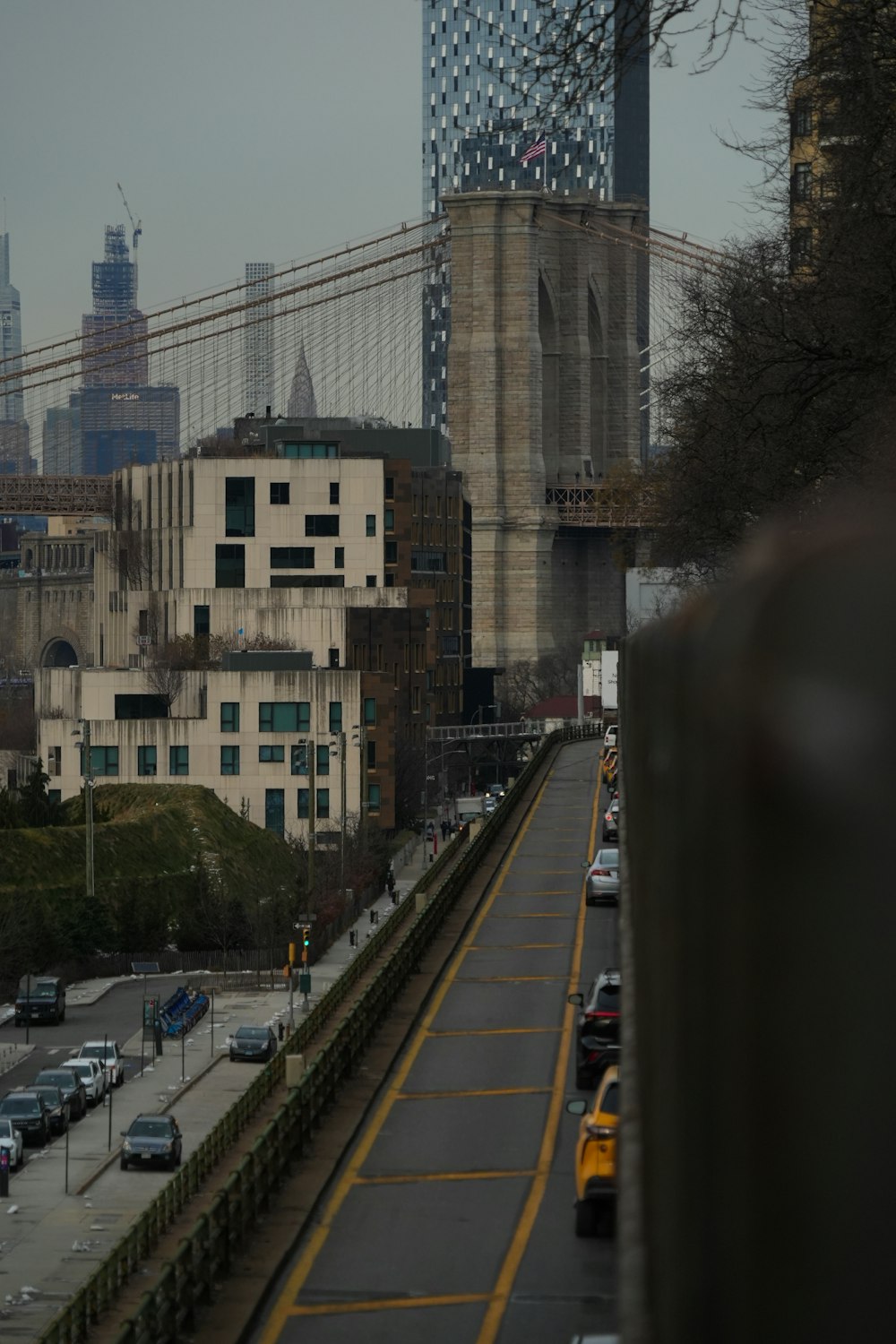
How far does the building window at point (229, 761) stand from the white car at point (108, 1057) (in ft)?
69.8

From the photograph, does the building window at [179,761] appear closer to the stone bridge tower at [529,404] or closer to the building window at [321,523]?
the building window at [321,523]

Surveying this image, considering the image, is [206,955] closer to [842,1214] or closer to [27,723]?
[27,723]

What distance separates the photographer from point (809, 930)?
1759mm

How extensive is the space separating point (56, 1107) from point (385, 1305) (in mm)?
30343

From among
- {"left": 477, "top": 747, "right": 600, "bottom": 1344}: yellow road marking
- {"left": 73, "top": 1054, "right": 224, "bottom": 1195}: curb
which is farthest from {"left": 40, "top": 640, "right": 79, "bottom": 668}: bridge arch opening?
{"left": 477, "top": 747, "right": 600, "bottom": 1344}: yellow road marking

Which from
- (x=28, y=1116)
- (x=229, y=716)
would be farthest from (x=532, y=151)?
(x=28, y=1116)

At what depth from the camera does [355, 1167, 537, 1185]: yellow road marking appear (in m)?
15.8

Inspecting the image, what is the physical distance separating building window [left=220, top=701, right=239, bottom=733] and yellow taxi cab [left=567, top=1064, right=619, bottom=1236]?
55.9 meters

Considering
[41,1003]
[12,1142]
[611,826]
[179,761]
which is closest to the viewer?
[12,1142]

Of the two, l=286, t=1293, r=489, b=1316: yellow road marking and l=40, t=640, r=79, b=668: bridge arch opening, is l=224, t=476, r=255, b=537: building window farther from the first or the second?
l=40, t=640, r=79, b=668: bridge arch opening

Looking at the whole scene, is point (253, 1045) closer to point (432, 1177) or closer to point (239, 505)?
point (432, 1177)

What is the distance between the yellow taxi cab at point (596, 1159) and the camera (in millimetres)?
13578

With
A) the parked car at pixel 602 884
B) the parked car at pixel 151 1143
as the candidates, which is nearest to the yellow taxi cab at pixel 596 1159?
the parked car at pixel 602 884

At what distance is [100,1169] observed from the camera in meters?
37.9
